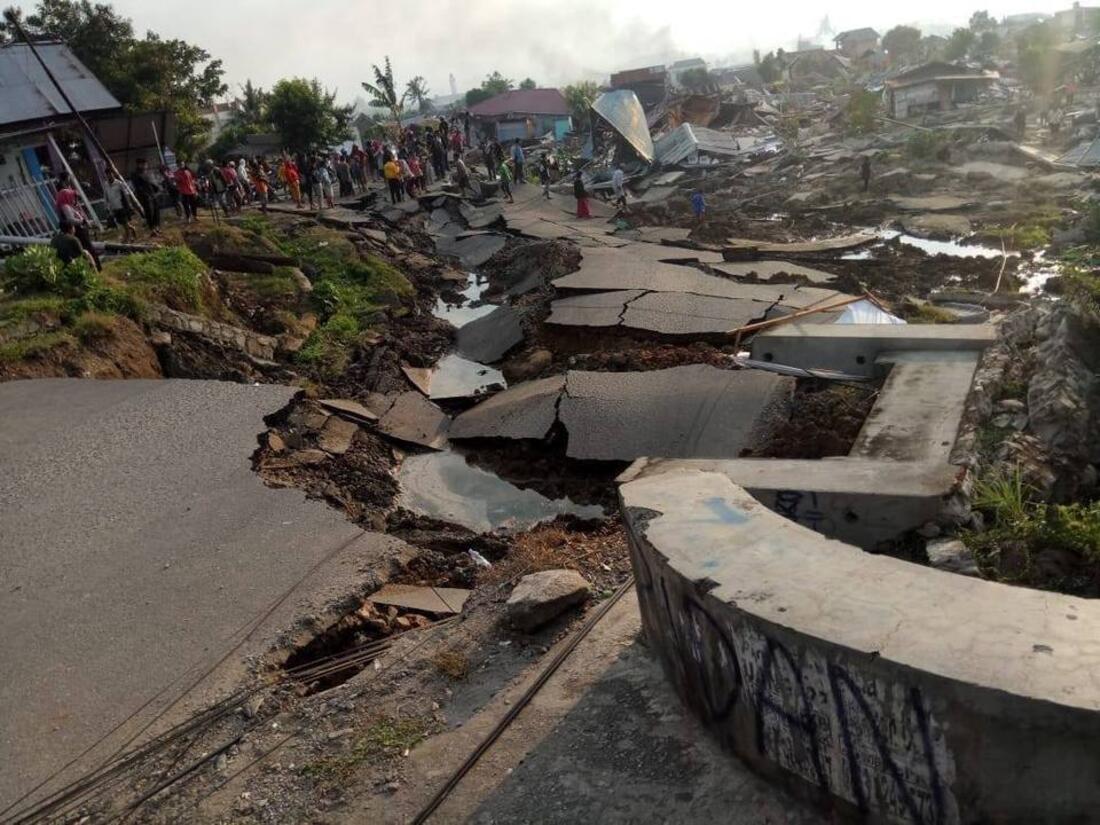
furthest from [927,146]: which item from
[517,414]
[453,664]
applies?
[453,664]

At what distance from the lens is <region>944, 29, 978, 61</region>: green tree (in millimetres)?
50625

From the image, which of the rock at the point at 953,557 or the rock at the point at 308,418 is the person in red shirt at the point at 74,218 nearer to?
the rock at the point at 308,418

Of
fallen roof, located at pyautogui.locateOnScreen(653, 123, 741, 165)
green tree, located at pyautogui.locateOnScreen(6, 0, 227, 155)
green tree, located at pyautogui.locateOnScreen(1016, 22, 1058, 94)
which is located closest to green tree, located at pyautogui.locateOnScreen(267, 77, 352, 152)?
green tree, located at pyautogui.locateOnScreen(6, 0, 227, 155)

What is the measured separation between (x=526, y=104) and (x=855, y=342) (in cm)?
4383

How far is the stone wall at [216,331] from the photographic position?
1022 cm

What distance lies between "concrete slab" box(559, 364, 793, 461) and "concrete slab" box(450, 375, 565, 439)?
0.75 feet

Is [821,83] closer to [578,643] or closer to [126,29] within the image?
[126,29]

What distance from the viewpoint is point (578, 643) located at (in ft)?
15.4

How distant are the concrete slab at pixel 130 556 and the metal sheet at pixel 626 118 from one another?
2235cm

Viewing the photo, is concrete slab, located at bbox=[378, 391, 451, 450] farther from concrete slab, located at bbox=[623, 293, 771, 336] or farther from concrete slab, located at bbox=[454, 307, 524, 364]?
concrete slab, located at bbox=[623, 293, 771, 336]

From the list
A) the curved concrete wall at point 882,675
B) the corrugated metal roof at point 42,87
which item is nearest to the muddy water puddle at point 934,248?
the curved concrete wall at point 882,675

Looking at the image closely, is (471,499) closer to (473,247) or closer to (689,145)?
(473,247)

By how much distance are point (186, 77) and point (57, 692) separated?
25357 millimetres

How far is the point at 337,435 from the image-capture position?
843 centimetres
